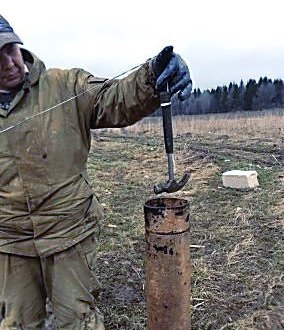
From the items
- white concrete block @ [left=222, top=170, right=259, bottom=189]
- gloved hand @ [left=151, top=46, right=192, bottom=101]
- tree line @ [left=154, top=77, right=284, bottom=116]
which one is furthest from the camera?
tree line @ [left=154, top=77, right=284, bottom=116]

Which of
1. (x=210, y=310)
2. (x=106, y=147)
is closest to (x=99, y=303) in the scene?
(x=210, y=310)

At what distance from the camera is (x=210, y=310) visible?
3441 millimetres

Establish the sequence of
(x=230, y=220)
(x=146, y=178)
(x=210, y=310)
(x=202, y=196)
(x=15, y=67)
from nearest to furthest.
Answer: (x=15, y=67), (x=210, y=310), (x=230, y=220), (x=202, y=196), (x=146, y=178)

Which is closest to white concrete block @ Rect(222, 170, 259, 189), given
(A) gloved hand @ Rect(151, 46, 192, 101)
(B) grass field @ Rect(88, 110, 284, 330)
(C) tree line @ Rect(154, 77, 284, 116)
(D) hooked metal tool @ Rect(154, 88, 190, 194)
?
(B) grass field @ Rect(88, 110, 284, 330)

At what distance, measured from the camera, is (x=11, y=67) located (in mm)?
2180

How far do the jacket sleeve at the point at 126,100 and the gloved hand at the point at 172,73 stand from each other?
0.06 m

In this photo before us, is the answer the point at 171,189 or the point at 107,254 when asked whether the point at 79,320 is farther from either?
the point at 107,254

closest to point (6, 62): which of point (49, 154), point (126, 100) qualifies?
point (49, 154)

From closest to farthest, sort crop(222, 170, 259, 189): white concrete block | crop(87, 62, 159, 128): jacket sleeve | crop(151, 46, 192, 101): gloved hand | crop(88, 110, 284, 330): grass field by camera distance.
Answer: crop(151, 46, 192, 101): gloved hand < crop(87, 62, 159, 128): jacket sleeve < crop(88, 110, 284, 330): grass field < crop(222, 170, 259, 189): white concrete block

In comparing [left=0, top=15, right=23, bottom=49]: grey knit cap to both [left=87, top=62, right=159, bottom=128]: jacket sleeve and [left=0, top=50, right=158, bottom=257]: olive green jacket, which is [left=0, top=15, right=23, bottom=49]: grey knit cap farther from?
[left=87, top=62, right=159, bottom=128]: jacket sleeve

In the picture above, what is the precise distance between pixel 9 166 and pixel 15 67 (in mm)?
447

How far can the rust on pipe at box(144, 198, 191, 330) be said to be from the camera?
194cm

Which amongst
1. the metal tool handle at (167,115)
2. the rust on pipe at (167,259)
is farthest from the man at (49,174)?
the rust on pipe at (167,259)

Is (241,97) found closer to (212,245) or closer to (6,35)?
(212,245)
